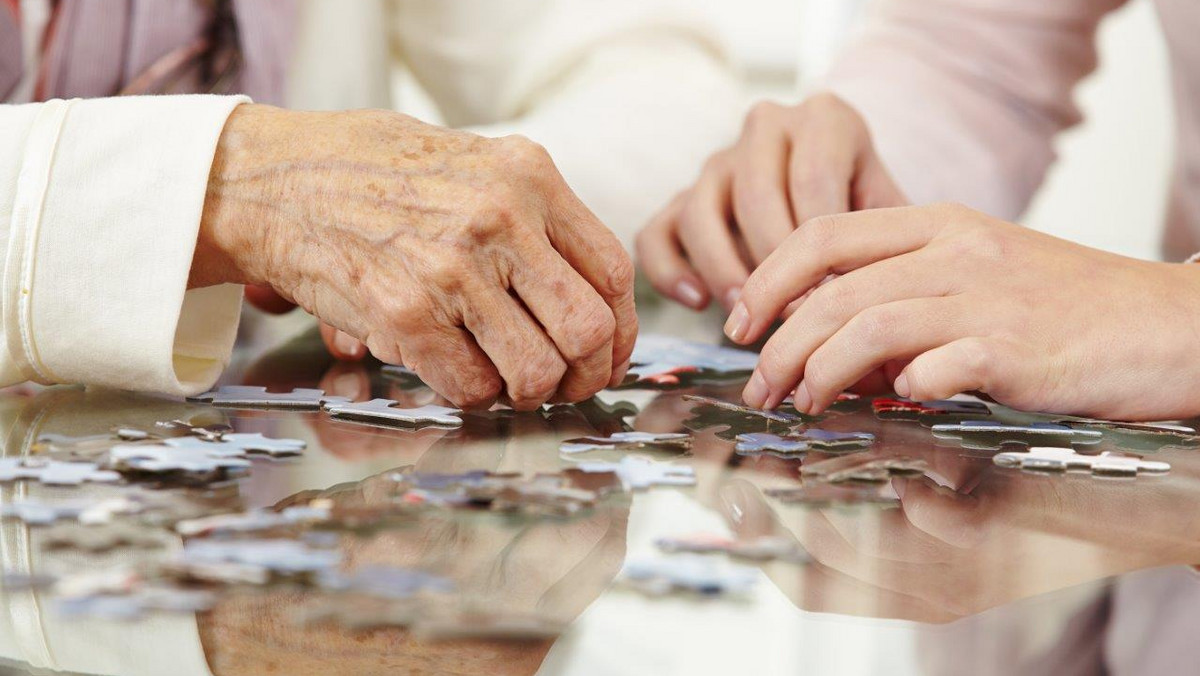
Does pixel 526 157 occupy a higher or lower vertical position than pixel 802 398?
higher

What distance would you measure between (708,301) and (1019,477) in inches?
27.8

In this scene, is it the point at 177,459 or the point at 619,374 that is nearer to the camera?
the point at 177,459

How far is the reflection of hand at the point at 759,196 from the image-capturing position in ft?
4.80

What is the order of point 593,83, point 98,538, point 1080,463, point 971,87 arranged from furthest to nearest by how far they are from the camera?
point 971,87 → point 593,83 → point 1080,463 → point 98,538

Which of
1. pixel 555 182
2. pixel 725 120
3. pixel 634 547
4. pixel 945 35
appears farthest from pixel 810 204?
pixel 945 35

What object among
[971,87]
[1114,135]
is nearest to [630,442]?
[971,87]

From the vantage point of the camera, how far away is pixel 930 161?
7.41 feet

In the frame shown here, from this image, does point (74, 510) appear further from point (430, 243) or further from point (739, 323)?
point (739, 323)

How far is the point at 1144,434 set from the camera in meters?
1.05

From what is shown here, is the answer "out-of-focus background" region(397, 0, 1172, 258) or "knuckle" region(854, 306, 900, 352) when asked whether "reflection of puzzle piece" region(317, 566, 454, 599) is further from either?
"out-of-focus background" region(397, 0, 1172, 258)

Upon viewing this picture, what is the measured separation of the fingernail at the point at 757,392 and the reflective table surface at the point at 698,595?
10 centimetres

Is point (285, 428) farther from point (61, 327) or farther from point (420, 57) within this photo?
point (420, 57)

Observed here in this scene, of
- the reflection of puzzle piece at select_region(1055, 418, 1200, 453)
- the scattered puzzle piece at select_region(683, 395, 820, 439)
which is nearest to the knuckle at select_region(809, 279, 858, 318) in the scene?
the scattered puzzle piece at select_region(683, 395, 820, 439)

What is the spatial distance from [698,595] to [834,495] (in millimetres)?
221
